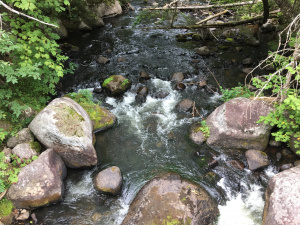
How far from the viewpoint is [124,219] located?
4570 millimetres

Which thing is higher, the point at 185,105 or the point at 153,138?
the point at 185,105

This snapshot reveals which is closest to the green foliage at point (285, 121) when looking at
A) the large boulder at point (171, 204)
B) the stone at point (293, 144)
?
the stone at point (293, 144)

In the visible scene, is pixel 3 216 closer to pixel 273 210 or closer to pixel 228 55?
pixel 273 210

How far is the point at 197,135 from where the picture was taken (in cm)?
651

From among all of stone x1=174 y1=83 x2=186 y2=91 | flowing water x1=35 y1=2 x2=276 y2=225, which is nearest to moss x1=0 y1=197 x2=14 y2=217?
flowing water x1=35 y1=2 x2=276 y2=225

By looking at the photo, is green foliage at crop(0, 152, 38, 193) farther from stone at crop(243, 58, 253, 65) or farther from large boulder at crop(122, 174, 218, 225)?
stone at crop(243, 58, 253, 65)

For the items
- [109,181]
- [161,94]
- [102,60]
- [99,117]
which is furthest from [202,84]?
[109,181]

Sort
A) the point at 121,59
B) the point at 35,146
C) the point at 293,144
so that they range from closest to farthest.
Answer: the point at 35,146
the point at 293,144
the point at 121,59

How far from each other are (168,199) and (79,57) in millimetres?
8815

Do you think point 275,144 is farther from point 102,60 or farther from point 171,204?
point 102,60

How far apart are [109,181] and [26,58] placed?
3.71 meters

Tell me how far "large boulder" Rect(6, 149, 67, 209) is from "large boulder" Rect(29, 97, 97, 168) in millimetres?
403

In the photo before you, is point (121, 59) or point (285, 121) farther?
point (121, 59)

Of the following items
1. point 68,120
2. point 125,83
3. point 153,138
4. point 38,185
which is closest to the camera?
point 38,185
